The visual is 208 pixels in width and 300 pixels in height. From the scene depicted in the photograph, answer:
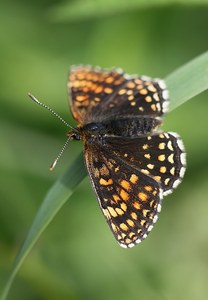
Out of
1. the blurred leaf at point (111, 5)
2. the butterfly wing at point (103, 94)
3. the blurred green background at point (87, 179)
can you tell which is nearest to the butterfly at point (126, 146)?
the butterfly wing at point (103, 94)

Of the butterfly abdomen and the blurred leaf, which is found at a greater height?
the blurred leaf

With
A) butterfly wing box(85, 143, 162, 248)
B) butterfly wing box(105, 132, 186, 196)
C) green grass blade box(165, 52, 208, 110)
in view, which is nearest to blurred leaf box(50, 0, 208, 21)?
green grass blade box(165, 52, 208, 110)

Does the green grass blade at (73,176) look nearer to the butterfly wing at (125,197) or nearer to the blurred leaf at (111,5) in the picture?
the butterfly wing at (125,197)

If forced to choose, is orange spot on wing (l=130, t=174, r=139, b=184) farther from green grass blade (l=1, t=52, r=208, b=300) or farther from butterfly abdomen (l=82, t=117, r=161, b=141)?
butterfly abdomen (l=82, t=117, r=161, b=141)

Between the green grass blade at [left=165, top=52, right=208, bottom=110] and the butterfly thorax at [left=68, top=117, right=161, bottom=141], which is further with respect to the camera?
the butterfly thorax at [left=68, top=117, right=161, bottom=141]

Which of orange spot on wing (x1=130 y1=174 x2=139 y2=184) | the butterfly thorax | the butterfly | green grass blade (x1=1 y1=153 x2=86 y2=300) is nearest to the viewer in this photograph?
green grass blade (x1=1 y1=153 x2=86 y2=300)

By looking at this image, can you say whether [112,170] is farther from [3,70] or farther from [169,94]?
[3,70]
